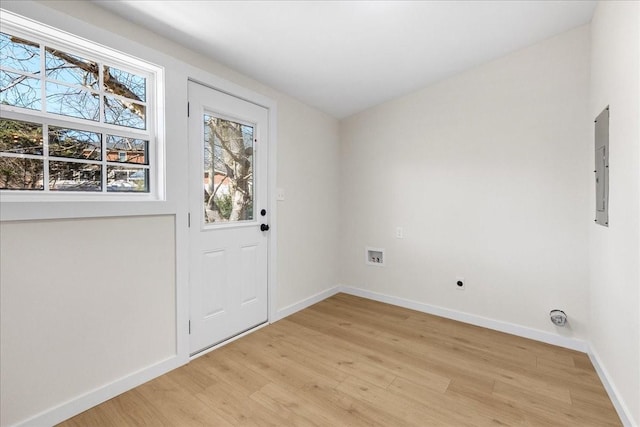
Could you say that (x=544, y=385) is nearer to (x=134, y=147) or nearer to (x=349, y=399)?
(x=349, y=399)

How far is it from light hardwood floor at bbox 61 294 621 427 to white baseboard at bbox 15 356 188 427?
5 cm

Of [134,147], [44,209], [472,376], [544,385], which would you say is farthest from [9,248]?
[544,385]

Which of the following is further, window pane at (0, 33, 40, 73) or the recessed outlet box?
the recessed outlet box

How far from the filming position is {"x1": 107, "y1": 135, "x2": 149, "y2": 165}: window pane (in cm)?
192

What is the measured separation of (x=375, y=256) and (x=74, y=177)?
2939mm

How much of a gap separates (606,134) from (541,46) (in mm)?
1118

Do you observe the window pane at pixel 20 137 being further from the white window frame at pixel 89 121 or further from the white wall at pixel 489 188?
the white wall at pixel 489 188

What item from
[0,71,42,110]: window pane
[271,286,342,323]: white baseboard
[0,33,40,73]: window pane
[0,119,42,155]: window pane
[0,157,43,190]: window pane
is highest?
[0,33,40,73]: window pane

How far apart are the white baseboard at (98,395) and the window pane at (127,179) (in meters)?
1.19

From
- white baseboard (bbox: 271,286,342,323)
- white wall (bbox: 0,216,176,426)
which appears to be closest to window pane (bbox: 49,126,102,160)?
white wall (bbox: 0,216,176,426)

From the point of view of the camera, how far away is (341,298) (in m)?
3.74

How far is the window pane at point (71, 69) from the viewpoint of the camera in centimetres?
168

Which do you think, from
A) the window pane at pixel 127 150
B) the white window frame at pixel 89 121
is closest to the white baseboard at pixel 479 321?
the white window frame at pixel 89 121

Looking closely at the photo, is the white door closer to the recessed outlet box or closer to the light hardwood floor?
the light hardwood floor
